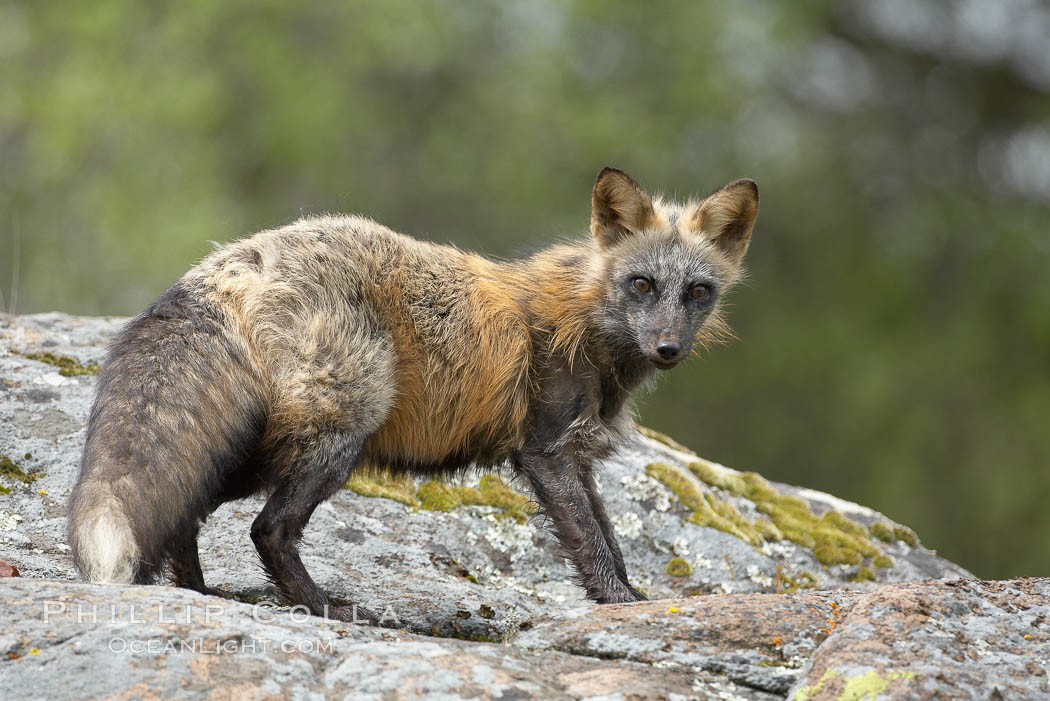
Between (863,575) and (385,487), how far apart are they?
4178 mm

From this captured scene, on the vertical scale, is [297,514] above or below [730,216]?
below

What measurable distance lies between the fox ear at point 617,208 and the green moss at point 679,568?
268 centimetres

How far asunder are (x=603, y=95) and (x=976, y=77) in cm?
737

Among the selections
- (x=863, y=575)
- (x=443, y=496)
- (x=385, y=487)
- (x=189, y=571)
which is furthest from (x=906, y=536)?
(x=189, y=571)

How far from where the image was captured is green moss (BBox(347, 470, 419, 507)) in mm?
8742

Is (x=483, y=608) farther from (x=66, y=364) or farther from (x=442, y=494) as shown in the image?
(x=66, y=364)

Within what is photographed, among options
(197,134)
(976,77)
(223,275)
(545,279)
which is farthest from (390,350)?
(976,77)

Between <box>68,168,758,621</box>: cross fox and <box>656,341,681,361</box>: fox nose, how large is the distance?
0.01 m

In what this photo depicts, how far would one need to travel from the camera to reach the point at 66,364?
9.25 meters

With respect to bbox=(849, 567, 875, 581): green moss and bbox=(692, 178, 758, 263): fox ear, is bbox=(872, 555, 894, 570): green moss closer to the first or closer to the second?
bbox=(849, 567, 875, 581): green moss

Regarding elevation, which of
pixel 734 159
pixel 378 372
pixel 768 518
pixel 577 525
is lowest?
pixel 768 518

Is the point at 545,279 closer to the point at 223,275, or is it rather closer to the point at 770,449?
the point at 223,275

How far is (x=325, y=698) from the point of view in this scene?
4551 mm

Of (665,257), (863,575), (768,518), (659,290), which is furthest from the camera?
(768,518)
